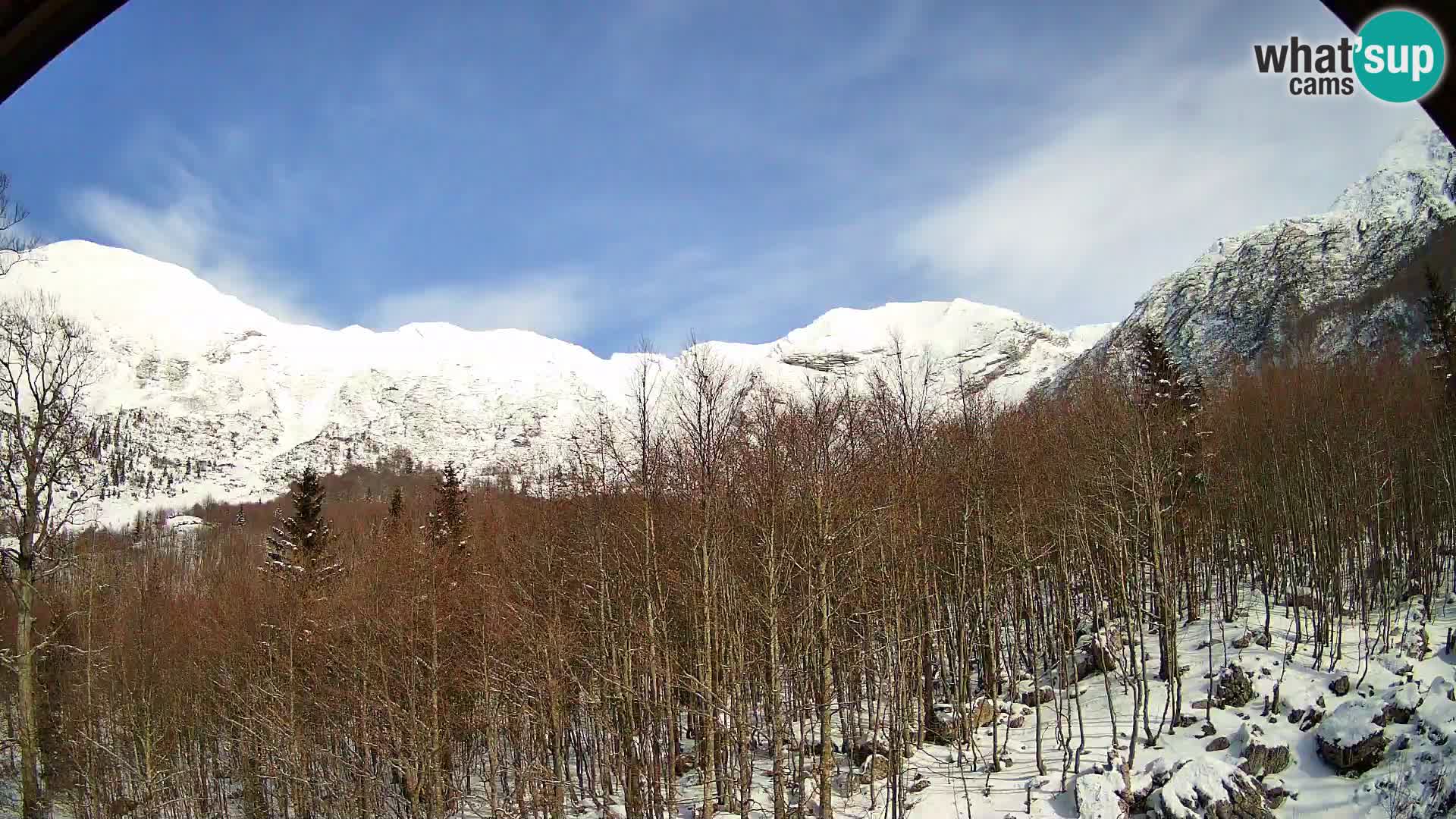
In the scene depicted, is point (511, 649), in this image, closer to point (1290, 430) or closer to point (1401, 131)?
point (1290, 430)

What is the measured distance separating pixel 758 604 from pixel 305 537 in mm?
23791

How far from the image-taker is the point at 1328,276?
11394 cm

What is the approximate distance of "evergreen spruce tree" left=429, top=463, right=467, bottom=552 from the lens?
111ft

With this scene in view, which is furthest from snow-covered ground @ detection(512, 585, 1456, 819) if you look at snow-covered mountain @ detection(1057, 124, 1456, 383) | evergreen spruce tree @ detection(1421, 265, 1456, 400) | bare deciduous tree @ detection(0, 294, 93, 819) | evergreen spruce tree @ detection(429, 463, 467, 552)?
snow-covered mountain @ detection(1057, 124, 1456, 383)

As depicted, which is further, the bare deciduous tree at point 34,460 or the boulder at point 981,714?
the boulder at point 981,714

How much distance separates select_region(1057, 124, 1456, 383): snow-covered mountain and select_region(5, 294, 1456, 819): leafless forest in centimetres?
5657

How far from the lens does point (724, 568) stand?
2070 cm

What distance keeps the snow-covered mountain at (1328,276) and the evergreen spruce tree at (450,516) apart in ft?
228

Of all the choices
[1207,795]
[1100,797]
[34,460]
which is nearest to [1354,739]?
[1207,795]

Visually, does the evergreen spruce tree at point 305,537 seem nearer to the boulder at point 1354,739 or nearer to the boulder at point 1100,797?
the boulder at point 1100,797

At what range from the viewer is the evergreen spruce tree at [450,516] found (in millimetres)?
33688

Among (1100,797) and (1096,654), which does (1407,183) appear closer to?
(1096,654)

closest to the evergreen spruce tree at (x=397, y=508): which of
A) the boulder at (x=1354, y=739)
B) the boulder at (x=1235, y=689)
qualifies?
the boulder at (x=1235, y=689)

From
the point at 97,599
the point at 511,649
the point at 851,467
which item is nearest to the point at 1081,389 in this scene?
the point at 851,467
